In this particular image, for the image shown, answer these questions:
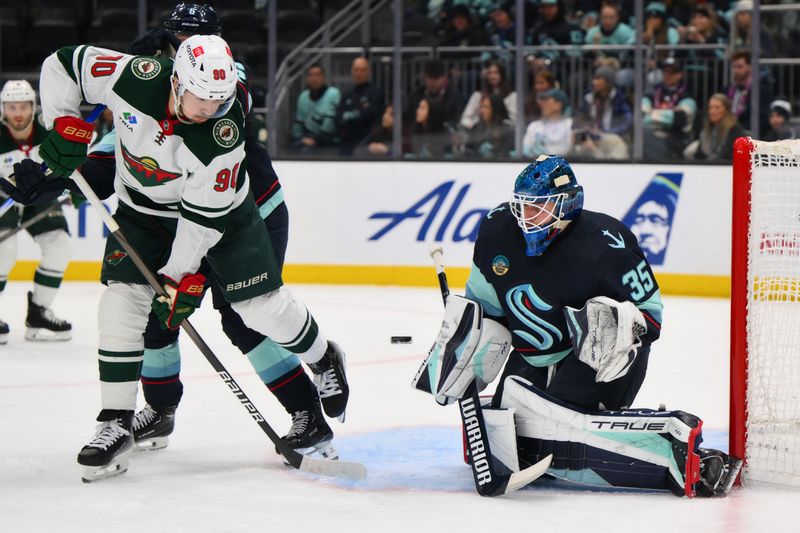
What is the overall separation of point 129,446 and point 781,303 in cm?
174

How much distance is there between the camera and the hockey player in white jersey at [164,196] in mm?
3115

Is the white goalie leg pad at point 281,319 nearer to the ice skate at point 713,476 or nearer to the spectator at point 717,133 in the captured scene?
the ice skate at point 713,476

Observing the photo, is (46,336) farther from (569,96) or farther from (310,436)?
(569,96)

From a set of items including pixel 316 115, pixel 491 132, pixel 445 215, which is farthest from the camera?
pixel 316 115

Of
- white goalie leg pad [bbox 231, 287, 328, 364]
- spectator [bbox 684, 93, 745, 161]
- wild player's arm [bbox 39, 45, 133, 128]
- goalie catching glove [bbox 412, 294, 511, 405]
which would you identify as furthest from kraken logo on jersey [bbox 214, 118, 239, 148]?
spectator [bbox 684, 93, 745, 161]

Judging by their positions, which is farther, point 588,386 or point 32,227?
point 32,227

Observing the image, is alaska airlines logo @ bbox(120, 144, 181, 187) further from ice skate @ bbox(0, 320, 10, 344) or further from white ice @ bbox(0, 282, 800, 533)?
ice skate @ bbox(0, 320, 10, 344)

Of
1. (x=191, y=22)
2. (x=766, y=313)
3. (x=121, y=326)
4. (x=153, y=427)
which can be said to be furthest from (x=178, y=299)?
(x=766, y=313)

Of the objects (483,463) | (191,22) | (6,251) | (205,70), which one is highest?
(191,22)

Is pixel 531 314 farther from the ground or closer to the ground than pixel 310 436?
farther from the ground

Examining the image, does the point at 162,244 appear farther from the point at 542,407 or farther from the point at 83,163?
the point at 542,407

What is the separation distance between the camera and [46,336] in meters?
5.83

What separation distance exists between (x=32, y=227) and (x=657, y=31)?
159 inches

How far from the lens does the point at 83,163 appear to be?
11.1 ft
